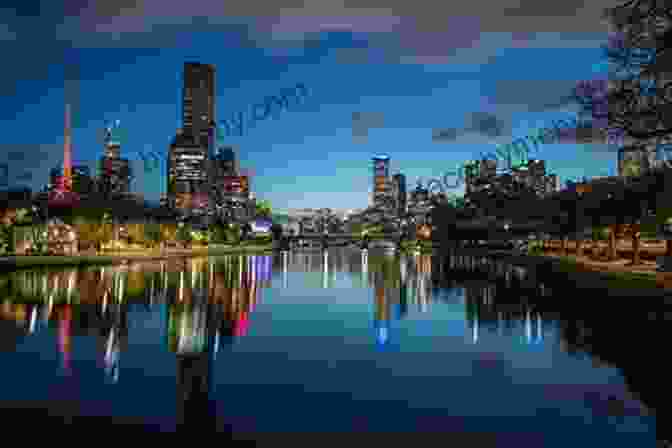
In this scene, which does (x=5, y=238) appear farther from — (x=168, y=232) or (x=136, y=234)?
(x=168, y=232)

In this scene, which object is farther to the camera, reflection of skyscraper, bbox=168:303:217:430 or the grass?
the grass

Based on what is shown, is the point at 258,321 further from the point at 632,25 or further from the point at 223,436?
the point at 632,25

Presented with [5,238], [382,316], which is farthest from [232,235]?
[382,316]

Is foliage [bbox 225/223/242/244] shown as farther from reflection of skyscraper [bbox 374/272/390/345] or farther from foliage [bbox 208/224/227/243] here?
reflection of skyscraper [bbox 374/272/390/345]

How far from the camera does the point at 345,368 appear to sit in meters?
9.88

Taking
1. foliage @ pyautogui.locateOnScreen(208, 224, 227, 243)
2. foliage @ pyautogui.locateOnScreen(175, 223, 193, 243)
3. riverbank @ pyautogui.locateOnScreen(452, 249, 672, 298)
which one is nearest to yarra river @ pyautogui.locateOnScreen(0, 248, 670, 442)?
riverbank @ pyautogui.locateOnScreen(452, 249, 672, 298)

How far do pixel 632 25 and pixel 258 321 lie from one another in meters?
15.9

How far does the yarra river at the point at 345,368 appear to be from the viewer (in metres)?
6.91

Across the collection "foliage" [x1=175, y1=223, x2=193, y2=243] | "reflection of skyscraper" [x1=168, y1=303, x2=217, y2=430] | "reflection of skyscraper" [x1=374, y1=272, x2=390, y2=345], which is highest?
"foliage" [x1=175, y1=223, x2=193, y2=243]

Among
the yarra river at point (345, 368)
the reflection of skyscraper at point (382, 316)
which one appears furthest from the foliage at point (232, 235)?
the yarra river at point (345, 368)

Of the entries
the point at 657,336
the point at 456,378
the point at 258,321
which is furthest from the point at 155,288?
the point at 657,336

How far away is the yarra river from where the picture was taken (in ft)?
22.7

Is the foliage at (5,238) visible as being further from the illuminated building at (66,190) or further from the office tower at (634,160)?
the office tower at (634,160)

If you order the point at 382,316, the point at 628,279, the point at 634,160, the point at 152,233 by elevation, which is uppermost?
the point at 634,160
